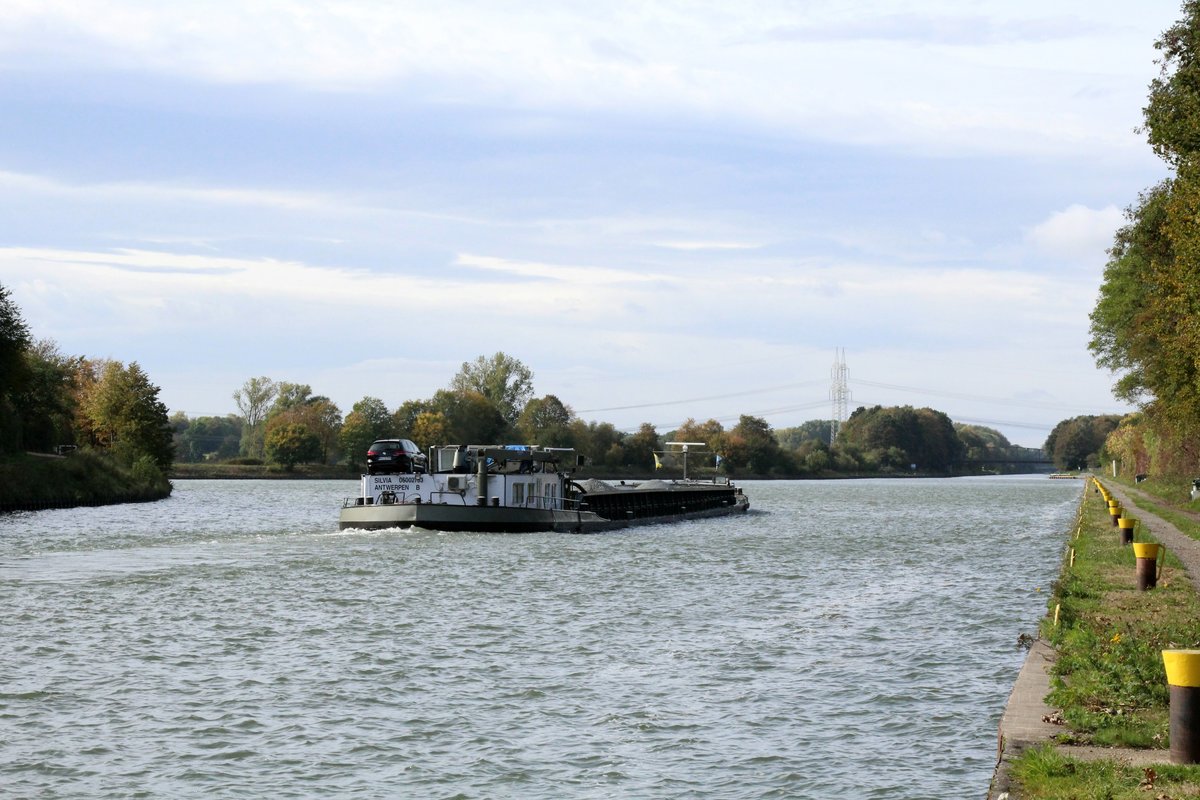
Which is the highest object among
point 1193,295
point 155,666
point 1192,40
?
point 1192,40

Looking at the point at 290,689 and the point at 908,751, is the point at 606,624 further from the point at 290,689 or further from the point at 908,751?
the point at 908,751

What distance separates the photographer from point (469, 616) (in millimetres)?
30281

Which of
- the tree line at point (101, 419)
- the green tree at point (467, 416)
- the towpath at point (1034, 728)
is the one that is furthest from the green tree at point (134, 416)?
the towpath at point (1034, 728)

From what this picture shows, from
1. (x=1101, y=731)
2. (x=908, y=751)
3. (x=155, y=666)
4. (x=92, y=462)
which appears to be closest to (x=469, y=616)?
(x=155, y=666)

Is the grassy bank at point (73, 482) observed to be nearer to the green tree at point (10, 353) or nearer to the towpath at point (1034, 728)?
the green tree at point (10, 353)

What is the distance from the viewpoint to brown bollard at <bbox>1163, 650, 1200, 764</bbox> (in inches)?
478

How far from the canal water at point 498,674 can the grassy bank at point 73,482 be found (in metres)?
35.0

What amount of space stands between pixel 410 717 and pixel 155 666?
665 cm

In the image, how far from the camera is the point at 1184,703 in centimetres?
1236

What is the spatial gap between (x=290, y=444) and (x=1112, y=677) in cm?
16594

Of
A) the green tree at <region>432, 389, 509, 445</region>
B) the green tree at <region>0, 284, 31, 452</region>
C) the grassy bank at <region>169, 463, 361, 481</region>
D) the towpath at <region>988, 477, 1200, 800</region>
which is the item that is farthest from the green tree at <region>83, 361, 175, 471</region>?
the towpath at <region>988, 477, 1200, 800</region>

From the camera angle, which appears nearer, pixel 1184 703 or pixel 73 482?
pixel 1184 703

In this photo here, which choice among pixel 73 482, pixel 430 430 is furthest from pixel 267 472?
pixel 73 482

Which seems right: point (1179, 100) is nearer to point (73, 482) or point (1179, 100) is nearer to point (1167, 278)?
point (1167, 278)
